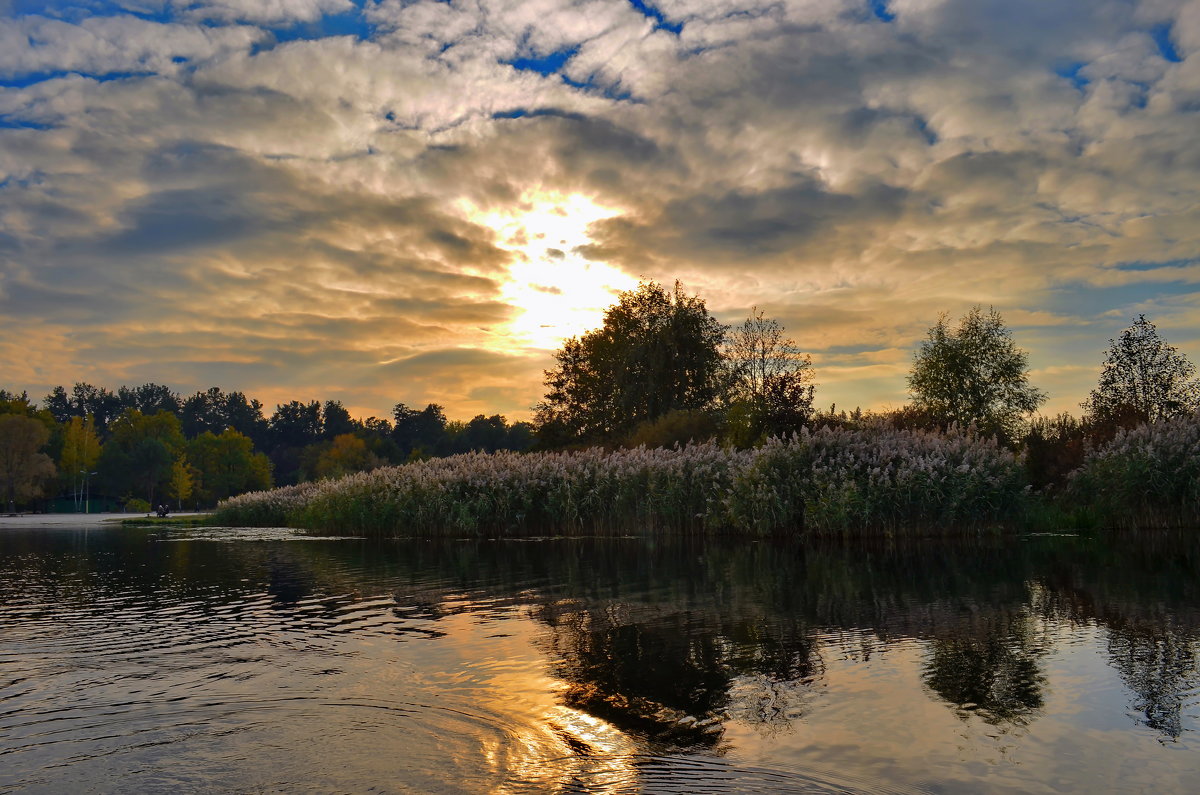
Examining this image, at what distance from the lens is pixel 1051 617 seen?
32.8ft

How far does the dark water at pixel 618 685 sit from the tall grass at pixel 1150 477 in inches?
337

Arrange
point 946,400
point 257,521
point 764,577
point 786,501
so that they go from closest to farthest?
point 764,577 < point 786,501 < point 257,521 < point 946,400

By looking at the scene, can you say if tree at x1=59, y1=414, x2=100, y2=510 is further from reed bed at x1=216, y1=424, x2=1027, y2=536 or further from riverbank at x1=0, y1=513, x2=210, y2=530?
reed bed at x1=216, y1=424, x2=1027, y2=536

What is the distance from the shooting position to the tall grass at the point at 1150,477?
22.0 m

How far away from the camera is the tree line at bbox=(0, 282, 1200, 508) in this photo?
3622cm

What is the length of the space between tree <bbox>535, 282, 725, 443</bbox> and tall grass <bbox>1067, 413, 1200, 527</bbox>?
38438 millimetres

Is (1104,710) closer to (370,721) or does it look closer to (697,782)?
(697,782)

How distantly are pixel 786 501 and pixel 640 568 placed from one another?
756 cm

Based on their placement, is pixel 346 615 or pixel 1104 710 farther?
pixel 346 615

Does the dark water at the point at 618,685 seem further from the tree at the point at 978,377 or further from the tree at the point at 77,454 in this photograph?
the tree at the point at 77,454

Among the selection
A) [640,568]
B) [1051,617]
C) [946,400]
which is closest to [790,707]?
[1051,617]

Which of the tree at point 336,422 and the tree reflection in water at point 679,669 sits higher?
the tree at point 336,422

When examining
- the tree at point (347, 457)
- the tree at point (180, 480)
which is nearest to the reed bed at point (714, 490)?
the tree at point (347, 457)

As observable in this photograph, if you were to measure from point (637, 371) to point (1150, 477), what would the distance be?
147 ft
